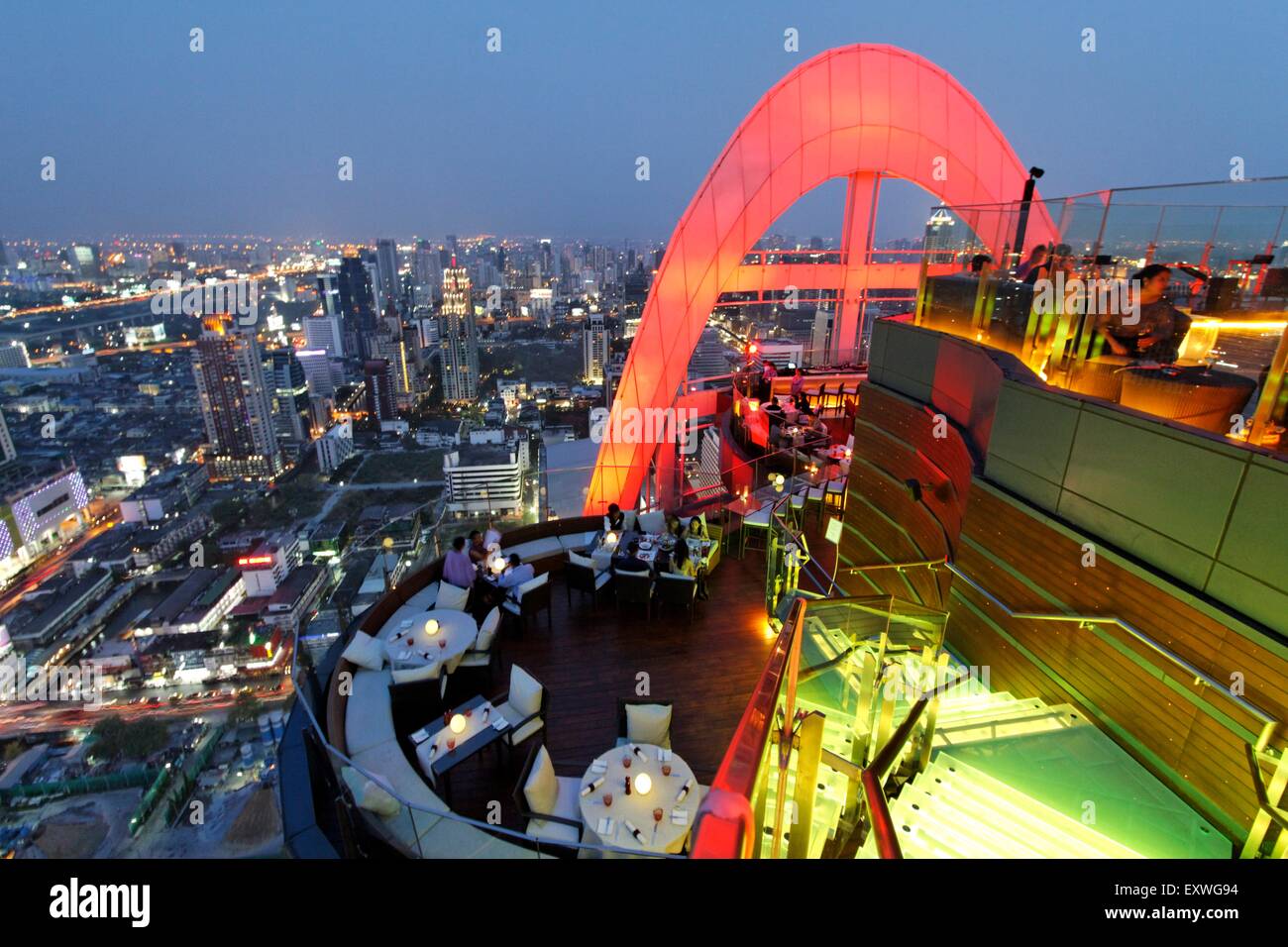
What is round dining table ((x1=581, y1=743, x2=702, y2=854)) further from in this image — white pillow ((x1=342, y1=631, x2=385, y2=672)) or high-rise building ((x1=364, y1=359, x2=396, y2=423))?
high-rise building ((x1=364, y1=359, x2=396, y2=423))

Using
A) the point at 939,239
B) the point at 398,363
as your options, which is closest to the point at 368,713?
the point at 939,239

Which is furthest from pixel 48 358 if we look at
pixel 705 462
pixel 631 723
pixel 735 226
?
pixel 631 723

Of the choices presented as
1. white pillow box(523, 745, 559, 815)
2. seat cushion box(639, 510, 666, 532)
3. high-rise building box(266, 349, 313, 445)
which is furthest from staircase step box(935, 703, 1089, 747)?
high-rise building box(266, 349, 313, 445)

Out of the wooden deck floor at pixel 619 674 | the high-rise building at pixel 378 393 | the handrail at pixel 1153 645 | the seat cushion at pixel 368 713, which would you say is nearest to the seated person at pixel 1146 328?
the handrail at pixel 1153 645

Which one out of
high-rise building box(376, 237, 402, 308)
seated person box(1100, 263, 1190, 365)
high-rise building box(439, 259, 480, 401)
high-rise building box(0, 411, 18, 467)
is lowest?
high-rise building box(0, 411, 18, 467)

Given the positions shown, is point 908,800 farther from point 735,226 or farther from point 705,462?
point 705,462

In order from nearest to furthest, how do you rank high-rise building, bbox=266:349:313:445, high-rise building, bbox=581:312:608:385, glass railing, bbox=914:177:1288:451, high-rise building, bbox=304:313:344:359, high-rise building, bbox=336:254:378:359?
1. glass railing, bbox=914:177:1288:451
2. high-rise building, bbox=266:349:313:445
3. high-rise building, bbox=581:312:608:385
4. high-rise building, bbox=304:313:344:359
5. high-rise building, bbox=336:254:378:359

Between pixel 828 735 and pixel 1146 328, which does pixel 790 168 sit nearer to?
pixel 1146 328
